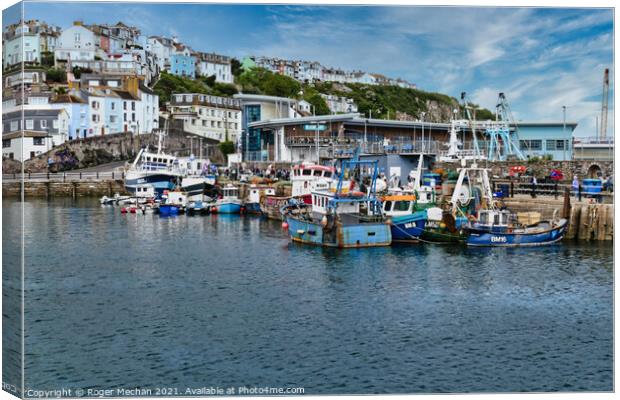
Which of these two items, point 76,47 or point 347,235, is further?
point 76,47

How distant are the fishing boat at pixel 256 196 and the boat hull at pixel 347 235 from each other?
13005 millimetres

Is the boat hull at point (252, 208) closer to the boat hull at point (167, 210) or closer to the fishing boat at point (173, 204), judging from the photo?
the fishing boat at point (173, 204)

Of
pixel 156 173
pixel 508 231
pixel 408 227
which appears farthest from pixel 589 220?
pixel 156 173

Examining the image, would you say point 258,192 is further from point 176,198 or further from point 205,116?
point 205,116

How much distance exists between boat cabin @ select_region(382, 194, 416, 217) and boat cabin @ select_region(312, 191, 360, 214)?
113 cm

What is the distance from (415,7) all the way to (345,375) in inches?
233

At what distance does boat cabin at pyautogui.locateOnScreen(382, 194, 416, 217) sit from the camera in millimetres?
27922

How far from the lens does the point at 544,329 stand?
1491 centimetres

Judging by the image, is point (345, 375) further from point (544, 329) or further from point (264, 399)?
point (544, 329)

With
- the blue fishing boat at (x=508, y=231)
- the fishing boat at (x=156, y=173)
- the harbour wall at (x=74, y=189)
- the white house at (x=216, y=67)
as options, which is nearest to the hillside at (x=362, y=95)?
the white house at (x=216, y=67)

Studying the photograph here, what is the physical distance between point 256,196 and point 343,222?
1444cm

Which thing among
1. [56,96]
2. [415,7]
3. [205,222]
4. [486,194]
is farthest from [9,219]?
[56,96]

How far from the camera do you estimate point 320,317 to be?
628 inches

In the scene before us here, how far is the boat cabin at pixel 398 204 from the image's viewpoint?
27.9m
